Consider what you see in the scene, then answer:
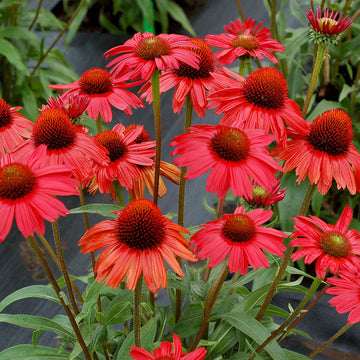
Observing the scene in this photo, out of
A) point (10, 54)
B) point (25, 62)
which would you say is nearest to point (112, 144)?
point (10, 54)

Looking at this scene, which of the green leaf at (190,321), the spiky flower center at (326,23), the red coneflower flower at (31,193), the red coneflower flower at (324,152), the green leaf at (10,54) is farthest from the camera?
the green leaf at (10,54)

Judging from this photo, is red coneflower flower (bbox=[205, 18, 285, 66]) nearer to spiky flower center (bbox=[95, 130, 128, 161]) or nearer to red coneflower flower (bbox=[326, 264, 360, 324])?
spiky flower center (bbox=[95, 130, 128, 161])

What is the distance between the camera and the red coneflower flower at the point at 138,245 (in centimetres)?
47

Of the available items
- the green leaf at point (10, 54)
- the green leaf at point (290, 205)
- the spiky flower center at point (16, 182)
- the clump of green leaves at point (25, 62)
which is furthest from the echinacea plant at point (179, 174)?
the clump of green leaves at point (25, 62)

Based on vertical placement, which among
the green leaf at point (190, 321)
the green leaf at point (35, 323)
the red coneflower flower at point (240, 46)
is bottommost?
the green leaf at point (190, 321)

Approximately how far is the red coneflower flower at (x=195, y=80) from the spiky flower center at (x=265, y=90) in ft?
0.19

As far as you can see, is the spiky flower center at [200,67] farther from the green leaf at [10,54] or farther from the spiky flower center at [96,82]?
the green leaf at [10,54]

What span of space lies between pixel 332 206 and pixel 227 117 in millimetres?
920

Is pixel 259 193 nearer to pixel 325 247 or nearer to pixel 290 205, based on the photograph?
pixel 325 247

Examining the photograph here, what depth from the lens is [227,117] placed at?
1.84 feet

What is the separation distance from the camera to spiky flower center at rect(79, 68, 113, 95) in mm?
648

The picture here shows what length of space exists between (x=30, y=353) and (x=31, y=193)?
15.0 inches

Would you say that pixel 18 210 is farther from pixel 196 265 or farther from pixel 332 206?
pixel 332 206

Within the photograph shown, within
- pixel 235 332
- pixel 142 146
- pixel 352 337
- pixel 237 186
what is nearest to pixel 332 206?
pixel 352 337
